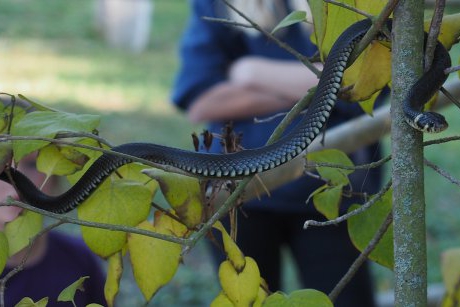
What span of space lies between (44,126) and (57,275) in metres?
1.66

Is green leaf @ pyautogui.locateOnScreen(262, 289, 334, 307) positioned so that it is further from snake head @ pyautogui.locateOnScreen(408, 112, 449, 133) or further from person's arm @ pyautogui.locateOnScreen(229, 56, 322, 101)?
person's arm @ pyautogui.locateOnScreen(229, 56, 322, 101)

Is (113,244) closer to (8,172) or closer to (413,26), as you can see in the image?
(8,172)

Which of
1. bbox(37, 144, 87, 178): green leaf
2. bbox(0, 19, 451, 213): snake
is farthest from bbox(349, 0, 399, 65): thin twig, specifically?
bbox(37, 144, 87, 178): green leaf

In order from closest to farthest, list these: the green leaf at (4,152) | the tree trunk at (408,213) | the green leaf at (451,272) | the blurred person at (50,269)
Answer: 1. the tree trunk at (408,213)
2. the green leaf at (4,152)
3. the green leaf at (451,272)
4. the blurred person at (50,269)

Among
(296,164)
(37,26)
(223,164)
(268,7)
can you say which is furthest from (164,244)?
(37,26)

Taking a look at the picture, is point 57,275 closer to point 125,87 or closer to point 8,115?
point 8,115

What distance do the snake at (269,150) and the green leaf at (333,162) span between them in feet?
0.08

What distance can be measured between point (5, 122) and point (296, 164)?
2.17 ft

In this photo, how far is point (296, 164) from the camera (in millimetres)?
1446

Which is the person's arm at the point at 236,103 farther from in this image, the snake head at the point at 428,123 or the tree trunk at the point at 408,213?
the tree trunk at the point at 408,213

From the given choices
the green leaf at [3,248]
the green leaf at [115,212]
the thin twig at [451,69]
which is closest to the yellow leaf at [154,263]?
the green leaf at [115,212]

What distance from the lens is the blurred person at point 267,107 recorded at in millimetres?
2654

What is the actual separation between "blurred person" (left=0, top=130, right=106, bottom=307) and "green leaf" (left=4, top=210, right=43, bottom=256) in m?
1.28

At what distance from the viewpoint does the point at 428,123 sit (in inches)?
35.1
